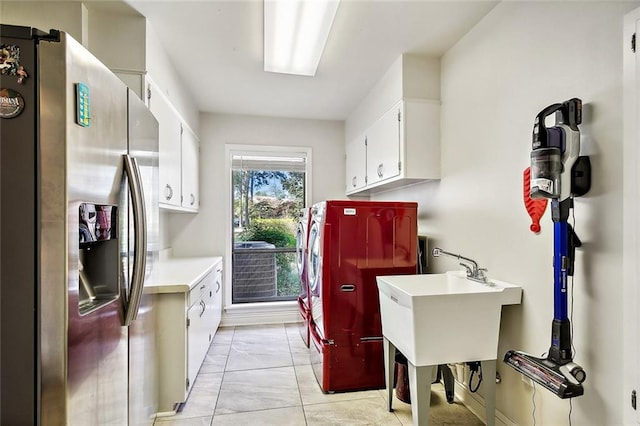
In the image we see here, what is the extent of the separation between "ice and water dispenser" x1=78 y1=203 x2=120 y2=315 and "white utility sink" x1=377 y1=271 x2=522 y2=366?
1.40m

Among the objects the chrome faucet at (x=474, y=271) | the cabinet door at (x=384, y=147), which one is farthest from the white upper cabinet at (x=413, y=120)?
the chrome faucet at (x=474, y=271)

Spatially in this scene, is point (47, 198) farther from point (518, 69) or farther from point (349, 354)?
point (518, 69)

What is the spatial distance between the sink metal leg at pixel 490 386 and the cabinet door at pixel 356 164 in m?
2.06

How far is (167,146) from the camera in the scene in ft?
8.00

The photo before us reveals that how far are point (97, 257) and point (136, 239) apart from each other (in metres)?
0.16

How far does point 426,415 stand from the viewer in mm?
1638

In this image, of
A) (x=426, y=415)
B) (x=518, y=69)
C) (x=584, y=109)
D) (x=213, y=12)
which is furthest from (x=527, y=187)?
(x=213, y=12)

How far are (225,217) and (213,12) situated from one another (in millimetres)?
2354

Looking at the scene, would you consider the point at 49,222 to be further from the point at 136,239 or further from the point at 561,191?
the point at 561,191

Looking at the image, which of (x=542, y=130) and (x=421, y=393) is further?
(x=421, y=393)

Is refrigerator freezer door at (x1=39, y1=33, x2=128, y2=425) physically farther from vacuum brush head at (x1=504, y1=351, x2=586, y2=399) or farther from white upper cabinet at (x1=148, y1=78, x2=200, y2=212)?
vacuum brush head at (x1=504, y1=351, x2=586, y2=399)

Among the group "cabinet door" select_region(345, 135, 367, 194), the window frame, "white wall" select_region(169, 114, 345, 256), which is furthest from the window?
"cabinet door" select_region(345, 135, 367, 194)

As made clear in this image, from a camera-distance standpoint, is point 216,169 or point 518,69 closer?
point 518,69

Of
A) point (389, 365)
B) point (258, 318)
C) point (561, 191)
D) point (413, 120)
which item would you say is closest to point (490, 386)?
point (389, 365)
